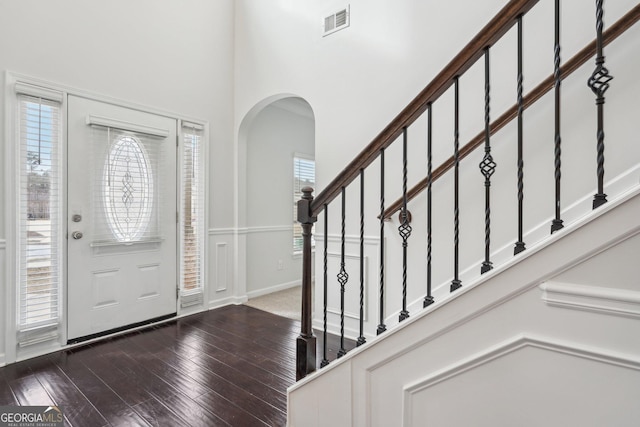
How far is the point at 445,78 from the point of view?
113cm

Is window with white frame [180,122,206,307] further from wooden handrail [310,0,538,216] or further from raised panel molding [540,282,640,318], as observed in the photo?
raised panel molding [540,282,640,318]

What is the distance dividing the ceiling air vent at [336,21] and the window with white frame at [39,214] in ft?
7.72

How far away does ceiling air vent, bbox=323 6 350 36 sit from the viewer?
295 cm

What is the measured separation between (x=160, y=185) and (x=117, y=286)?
3.33 ft

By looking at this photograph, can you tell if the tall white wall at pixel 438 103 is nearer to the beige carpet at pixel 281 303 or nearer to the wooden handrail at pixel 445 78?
the beige carpet at pixel 281 303

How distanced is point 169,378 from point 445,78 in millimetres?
2413

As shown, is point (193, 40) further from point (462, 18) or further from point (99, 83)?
point (462, 18)

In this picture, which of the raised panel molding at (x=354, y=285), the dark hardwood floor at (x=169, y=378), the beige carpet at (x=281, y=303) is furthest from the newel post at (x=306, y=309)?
the beige carpet at (x=281, y=303)

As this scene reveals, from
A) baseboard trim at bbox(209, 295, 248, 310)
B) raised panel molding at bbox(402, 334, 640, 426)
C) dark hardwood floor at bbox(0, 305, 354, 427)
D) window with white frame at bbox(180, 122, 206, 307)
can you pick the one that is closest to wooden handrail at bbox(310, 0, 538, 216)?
raised panel molding at bbox(402, 334, 640, 426)

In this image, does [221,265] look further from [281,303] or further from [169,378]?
[169,378]

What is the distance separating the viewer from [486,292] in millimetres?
1031

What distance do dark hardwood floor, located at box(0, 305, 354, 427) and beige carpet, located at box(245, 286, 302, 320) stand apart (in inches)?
19.2

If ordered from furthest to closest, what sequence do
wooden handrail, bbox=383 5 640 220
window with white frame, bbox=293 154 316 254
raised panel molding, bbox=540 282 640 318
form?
1. window with white frame, bbox=293 154 316 254
2. wooden handrail, bbox=383 5 640 220
3. raised panel molding, bbox=540 282 640 318

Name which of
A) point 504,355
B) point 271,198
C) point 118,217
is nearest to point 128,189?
point 118,217
